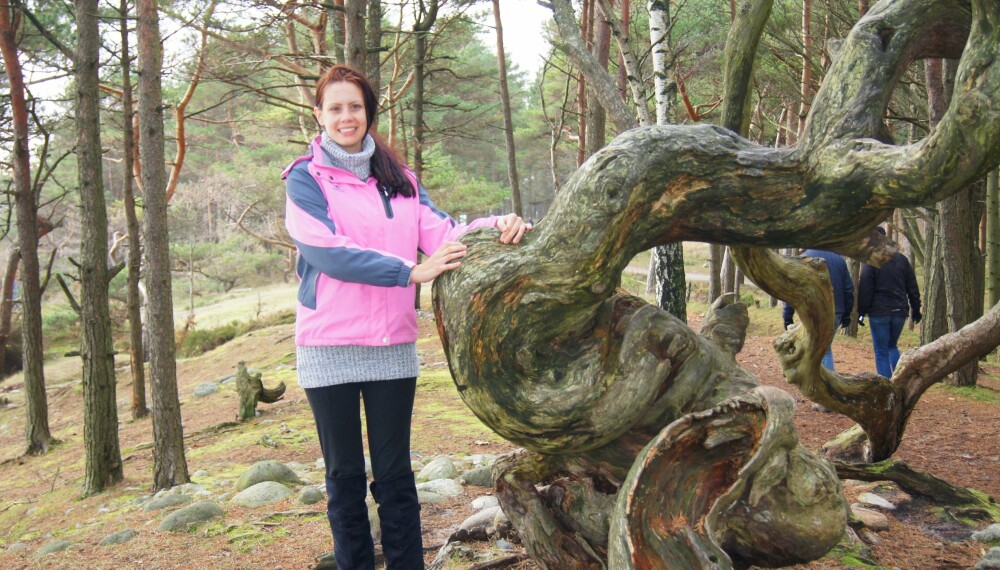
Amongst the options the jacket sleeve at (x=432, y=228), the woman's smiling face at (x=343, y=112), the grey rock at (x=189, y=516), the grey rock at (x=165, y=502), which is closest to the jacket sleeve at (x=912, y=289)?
the jacket sleeve at (x=432, y=228)

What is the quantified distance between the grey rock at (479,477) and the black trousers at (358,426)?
2.29 metres

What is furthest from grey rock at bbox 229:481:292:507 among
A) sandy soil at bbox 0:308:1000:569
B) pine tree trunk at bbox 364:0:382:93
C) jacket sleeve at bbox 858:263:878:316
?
jacket sleeve at bbox 858:263:878:316

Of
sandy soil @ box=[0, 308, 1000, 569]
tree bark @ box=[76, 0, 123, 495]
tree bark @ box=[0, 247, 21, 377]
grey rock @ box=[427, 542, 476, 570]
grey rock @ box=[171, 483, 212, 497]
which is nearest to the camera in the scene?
grey rock @ box=[427, 542, 476, 570]

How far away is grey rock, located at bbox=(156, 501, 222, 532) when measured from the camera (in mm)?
5117

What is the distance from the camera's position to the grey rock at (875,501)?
430cm

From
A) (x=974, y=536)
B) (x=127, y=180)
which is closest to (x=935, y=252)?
(x=974, y=536)

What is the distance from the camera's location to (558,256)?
9.06ft

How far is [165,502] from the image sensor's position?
604cm

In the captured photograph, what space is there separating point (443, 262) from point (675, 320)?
100 cm

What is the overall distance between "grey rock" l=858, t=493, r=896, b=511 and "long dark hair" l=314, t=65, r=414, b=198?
3.31 m

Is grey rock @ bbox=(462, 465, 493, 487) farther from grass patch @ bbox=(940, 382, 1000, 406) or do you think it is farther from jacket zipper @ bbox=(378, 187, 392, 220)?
grass patch @ bbox=(940, 382, 1000, 406)

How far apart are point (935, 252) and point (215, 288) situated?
33.8 metres

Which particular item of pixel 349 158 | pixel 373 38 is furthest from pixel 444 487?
pixel 373 38

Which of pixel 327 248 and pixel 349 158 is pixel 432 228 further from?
pixel 327 248
